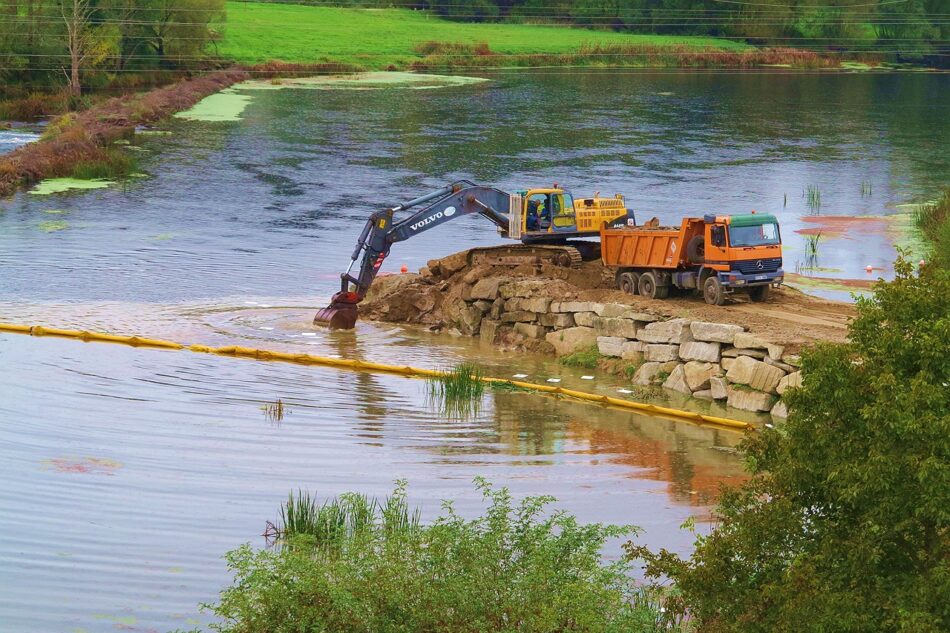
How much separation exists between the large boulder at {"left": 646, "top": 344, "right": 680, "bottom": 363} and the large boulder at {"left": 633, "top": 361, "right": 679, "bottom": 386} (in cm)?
14

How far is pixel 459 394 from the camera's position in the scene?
87.1ft

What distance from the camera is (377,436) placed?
23.9m

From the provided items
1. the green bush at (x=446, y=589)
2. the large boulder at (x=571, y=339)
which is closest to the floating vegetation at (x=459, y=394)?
the large boulder at (x=571, y=339)

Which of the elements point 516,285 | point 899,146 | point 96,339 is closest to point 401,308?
point 516,285

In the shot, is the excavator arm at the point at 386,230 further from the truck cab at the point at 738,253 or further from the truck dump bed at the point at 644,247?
the truck cab at the point at 738,253

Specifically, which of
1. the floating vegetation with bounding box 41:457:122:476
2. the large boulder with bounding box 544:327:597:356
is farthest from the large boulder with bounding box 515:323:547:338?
the floating vegetation with bounding box 41:457:122:476

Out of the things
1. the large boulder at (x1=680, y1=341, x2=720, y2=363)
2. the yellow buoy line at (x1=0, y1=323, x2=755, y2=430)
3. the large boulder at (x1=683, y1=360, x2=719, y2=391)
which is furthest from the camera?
the large boulder at (x1=680, y1=341, x2=720, y2=363)

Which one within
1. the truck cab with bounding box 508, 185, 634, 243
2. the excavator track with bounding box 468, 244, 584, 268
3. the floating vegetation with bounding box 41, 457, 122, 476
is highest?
the truck cab with bounding box 508, 185, 634, 243

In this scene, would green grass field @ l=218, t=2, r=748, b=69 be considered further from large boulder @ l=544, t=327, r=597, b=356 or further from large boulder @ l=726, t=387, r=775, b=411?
large boulder @ l=726, t=387, r=775, b=411

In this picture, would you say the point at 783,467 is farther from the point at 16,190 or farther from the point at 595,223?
the point at 16,190

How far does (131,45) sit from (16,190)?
162 ft

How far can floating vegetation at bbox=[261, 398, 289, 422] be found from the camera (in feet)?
81.4

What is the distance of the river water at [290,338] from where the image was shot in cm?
1833

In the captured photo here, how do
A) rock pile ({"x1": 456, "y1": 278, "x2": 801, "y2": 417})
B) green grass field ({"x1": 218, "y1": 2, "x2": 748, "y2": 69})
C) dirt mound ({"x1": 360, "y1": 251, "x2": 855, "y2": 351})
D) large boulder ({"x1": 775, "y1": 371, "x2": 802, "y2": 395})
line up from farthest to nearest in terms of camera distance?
green grass field ({"x1": 218, "y1": 2, "x2": 748, "y2": 69}), dirt mound ({"x1": 360, "y1": 251, "x2": 855, "y2": 351}), rock pile ({"x1": 456, "y1": 278, "x2": 801, "y2": 417}), large boulder ({"x1": 775, "y1": 371, "x2": 802, "y2": 395})
